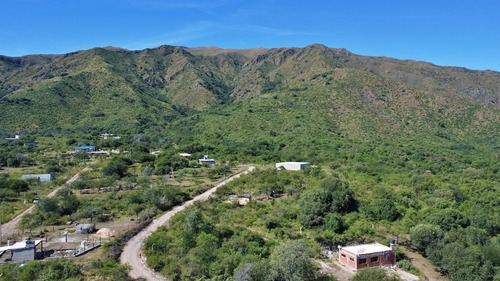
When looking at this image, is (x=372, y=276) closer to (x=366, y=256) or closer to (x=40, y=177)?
(x=366, y=256)

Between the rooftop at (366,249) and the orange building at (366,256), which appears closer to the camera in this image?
the orange building at (366,256)

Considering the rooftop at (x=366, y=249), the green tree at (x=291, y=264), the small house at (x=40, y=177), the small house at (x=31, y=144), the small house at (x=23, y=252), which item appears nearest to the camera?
the green tree at (x=291, y=264)

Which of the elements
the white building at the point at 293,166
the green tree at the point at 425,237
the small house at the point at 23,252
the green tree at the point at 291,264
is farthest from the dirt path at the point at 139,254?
the white building at the point at 293,166

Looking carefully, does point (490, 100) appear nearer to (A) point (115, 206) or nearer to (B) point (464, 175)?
(B) point (464, 175)

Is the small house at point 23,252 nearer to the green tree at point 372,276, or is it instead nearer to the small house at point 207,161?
the green tree at point 372,276

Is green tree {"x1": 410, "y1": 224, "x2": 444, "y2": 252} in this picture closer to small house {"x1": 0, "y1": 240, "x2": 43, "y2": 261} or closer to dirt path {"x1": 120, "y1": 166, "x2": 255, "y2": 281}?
dirt path {"x1": 120, "y1": 166, "x2": 255, "y2": 281}

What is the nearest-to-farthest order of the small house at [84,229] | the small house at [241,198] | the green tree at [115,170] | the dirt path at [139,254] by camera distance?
the dirt path at [139,254] → the small house at [84,229] → the small house at [241,198] → the green tree at [115,170]
